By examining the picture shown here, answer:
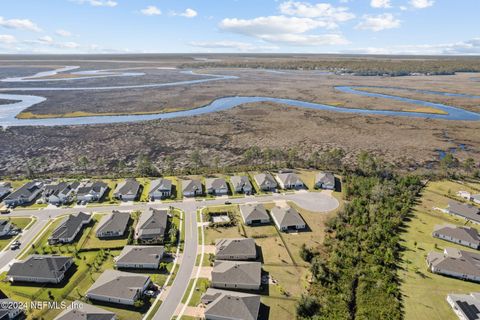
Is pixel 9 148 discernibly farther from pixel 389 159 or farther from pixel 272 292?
pixel 389 159

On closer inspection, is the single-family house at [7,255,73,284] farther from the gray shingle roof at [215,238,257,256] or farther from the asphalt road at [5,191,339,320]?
the gray shingle roof at [215,238,257,256]

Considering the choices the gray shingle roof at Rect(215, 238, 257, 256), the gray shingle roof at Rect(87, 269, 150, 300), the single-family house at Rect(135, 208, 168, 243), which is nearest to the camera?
the gray shingle roof at Rect(87, 269, 150, 300)

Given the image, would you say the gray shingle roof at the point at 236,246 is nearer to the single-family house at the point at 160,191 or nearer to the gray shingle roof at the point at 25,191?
the single-family house at the point at 160,191

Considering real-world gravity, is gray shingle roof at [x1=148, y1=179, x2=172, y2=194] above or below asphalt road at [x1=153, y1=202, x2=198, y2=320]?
above

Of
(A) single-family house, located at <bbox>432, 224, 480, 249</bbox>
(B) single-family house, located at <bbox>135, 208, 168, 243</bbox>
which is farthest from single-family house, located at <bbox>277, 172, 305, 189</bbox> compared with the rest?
(A) single-family house, located at <bbox>432, 224, 480, 249</bbox>

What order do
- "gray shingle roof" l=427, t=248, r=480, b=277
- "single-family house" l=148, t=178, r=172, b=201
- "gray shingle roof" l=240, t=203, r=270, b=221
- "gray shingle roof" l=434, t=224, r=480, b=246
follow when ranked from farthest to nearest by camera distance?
"single-family house" l=148, t=178, r=172, b=201
"gray shingle roof" l=240, t=203, r=270, b=221
"gray shingle roof" l=434, t=224, r=480, b=246
"gray shingle roof" l=427, t=248, r=480, b=277

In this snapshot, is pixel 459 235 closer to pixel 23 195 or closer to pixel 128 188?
pixel 128 188

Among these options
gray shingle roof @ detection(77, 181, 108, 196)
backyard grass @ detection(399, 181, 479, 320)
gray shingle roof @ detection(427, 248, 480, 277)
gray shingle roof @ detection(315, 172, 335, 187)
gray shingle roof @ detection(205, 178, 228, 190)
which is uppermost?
gray shingle roof @ detection(315, 172, 335, 187)
